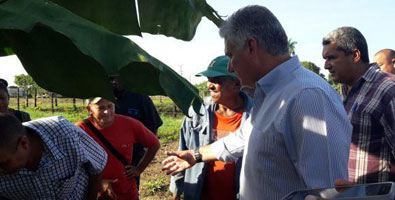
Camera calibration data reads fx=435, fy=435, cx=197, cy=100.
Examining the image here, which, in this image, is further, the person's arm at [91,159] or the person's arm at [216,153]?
the person's arm at [216,153]

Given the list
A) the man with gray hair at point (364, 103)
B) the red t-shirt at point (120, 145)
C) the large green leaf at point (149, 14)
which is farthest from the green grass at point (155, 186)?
the large green leaf at point (149, 14)

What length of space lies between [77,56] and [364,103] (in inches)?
82.8

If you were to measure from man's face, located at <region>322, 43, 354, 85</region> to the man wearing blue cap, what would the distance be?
0.69m

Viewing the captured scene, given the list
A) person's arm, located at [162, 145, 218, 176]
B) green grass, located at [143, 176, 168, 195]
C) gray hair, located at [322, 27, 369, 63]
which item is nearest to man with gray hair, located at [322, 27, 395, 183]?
gray hair, located at [322, 27, 369, 63]

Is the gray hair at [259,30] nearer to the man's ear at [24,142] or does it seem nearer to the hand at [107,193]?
the man's ear at [24,142]

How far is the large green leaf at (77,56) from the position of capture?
1348 millimetres

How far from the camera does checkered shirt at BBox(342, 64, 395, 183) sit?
9.61 feet

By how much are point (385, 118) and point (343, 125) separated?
1311 millimetres

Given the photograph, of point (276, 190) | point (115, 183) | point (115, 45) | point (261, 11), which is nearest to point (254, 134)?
point (276, 190)

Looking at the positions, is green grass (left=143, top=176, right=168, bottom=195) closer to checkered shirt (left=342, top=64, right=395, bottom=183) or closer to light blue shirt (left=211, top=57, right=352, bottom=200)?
checkered shirt (left=342, top=64, right=395, bottom=183)

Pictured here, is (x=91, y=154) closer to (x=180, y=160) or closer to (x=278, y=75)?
(x=180, y=160)

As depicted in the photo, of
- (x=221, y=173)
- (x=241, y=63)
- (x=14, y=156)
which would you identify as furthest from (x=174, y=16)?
(x=221, y=173)

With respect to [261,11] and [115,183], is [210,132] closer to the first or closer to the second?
[115,183]

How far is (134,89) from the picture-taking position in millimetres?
1742
